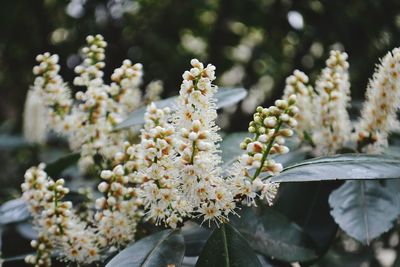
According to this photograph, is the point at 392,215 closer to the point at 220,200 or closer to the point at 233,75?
the point at 220,200

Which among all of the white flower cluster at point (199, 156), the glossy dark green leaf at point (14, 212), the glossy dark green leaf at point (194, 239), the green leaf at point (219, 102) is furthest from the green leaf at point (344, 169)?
the glossy dark green leaf at point (14, 212)

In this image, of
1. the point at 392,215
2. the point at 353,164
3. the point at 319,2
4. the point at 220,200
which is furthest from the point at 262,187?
the point at 319,2

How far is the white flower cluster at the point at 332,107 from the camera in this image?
126 centimetres

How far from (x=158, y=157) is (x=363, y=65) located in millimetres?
1882

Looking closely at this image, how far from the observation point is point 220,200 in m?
0.98

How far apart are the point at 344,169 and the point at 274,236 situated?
28cm

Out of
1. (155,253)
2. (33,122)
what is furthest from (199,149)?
(33,122)

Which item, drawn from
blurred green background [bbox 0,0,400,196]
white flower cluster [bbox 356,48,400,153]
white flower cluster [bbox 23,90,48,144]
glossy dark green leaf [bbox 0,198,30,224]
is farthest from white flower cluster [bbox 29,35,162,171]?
blurred green background [bbox 0,0,400,196]

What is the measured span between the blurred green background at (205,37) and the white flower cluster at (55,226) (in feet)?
4.44

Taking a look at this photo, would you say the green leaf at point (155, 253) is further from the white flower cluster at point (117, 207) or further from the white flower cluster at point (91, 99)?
the white flower cluster at point (91, 99)

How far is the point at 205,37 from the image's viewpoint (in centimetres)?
320

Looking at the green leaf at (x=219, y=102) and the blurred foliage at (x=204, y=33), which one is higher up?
the blurred foliage at (x=204, y=33)

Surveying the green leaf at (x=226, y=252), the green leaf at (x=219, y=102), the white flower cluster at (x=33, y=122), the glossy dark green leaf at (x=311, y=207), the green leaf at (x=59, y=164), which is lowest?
the green leaf at (x=226, y=252)

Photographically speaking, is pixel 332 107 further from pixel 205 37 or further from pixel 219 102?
pixel 205 37
